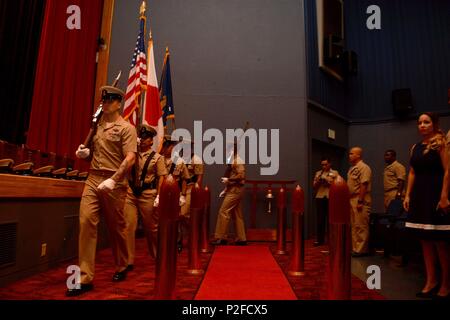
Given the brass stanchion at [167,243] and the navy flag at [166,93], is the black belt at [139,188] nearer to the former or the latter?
the brass stanchion at [167,243]

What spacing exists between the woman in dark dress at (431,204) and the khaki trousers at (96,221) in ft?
8.80

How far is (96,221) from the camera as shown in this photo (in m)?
3.00

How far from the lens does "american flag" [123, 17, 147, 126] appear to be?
4476 mm

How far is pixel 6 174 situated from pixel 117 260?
1294mm

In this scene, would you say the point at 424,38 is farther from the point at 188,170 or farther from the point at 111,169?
the point at 111,169

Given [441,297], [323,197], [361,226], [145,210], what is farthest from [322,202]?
[145,210]

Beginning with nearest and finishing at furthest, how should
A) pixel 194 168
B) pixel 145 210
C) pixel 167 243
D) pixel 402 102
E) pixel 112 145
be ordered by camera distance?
pixel 167 243
pixel 112 145
pixel 145 210
pixel 194 168
pixel 402 102

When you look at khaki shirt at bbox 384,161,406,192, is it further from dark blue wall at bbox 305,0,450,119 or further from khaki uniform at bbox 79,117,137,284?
khaki uniform at bbox 79,117,137,284

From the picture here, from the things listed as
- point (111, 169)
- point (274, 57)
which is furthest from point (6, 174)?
point (274, 57)

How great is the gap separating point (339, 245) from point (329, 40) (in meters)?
7.75

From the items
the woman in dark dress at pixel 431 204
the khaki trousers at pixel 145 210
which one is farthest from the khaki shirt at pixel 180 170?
Result: the woman in dark dress at pixel 431 204

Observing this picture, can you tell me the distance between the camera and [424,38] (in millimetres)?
8523

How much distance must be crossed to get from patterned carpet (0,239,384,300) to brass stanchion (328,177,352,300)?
487 millimetres

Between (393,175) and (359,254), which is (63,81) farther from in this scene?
(393,175)
